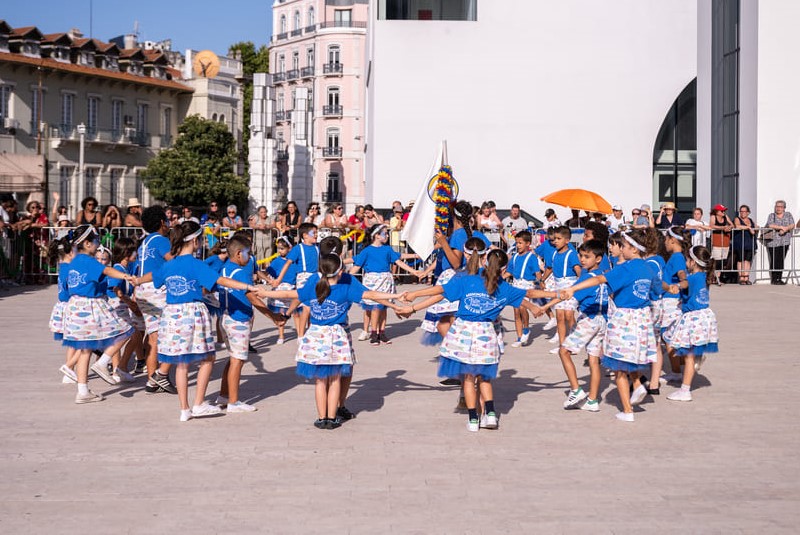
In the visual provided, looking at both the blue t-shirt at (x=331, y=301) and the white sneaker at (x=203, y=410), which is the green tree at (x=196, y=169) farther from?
the blue t-shirt at (x=331, y=301)

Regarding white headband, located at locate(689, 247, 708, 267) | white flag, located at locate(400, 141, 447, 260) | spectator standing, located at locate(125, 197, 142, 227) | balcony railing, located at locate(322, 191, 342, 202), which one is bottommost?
white headband, located at locate(689, 247, 708, 267)

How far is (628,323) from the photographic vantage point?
9.61 meters

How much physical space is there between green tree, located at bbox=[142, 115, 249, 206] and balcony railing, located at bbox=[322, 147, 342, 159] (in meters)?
18.1

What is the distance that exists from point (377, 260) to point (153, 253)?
473 cm

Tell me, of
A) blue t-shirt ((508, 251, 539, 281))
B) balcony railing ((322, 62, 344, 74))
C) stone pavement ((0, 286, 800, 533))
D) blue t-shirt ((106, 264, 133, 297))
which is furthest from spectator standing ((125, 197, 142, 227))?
balcony railing ((322, 62, 344, 74))

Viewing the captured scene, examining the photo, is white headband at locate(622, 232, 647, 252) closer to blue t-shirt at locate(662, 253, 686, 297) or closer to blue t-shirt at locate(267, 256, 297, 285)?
blue t-shirt at locate(662, 253, 686, 297)

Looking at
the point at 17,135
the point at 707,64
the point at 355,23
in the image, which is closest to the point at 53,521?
the point at 707,64

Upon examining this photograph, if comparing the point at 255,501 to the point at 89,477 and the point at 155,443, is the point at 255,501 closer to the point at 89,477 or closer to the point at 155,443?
the point at 89,477

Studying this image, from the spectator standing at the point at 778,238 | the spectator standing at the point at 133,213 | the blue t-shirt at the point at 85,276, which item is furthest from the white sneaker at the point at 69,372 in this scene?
the spectator standing at the point at 778,238

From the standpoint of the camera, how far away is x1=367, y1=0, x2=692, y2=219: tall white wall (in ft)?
106

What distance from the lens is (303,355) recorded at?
29.7 ft

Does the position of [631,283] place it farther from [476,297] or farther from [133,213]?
[133,213]

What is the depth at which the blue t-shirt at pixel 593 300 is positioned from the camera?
1022cm

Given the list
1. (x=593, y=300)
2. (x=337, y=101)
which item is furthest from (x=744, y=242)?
(x=337, y=101)
